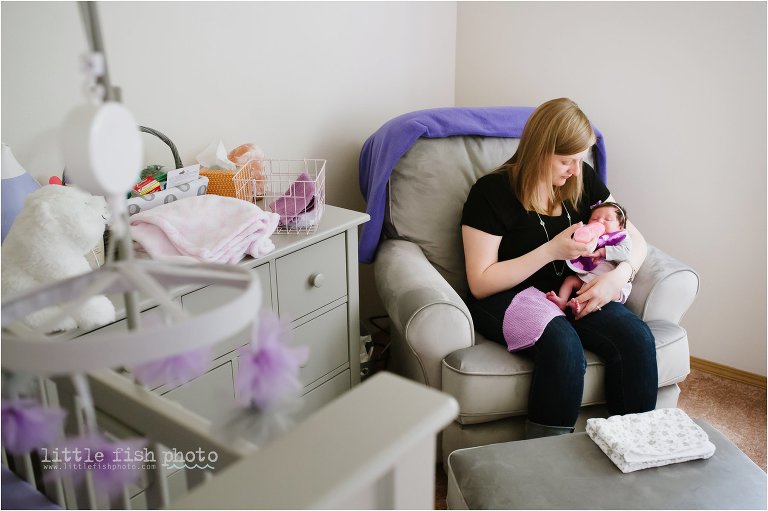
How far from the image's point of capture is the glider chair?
1645 mm

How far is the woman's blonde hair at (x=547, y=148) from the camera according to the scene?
5.82ft

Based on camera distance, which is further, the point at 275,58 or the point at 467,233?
the point at 275,58

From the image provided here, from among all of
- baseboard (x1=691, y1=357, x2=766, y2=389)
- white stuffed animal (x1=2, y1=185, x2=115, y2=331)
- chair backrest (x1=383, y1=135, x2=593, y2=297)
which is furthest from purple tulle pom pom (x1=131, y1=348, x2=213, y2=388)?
baseboard (x1=691, y1=357, x2=766, y2=389)

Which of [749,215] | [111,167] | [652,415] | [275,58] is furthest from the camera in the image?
[749,215]

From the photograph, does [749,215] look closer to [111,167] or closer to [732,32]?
[732,32]

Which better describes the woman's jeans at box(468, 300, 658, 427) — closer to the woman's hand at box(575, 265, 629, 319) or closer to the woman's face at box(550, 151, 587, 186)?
the woman's hand at box(575, 265, 629, 319)

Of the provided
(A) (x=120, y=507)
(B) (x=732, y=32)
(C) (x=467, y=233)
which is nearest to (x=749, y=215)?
(B) (x=732, y=32)

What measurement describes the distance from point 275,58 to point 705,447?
1554mm

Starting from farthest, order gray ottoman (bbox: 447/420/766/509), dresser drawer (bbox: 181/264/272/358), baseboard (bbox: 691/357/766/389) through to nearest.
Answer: baseboard (bbox: 691/357/766/389) → dresser drawer (bbox: 181/264/272/358) → gray ottoman (bbox: 447/420/766/509)

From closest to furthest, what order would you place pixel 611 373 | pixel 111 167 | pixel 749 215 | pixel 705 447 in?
pixel 111 167, pixel 705 447, pixel 611 373, pixel 749 215

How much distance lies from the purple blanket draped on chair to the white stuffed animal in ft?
3.40

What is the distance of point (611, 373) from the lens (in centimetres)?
169

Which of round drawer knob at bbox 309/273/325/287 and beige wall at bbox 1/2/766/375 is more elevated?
beige wall at bbox 1/2/766/375

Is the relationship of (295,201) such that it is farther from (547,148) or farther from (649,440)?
(649,440)
